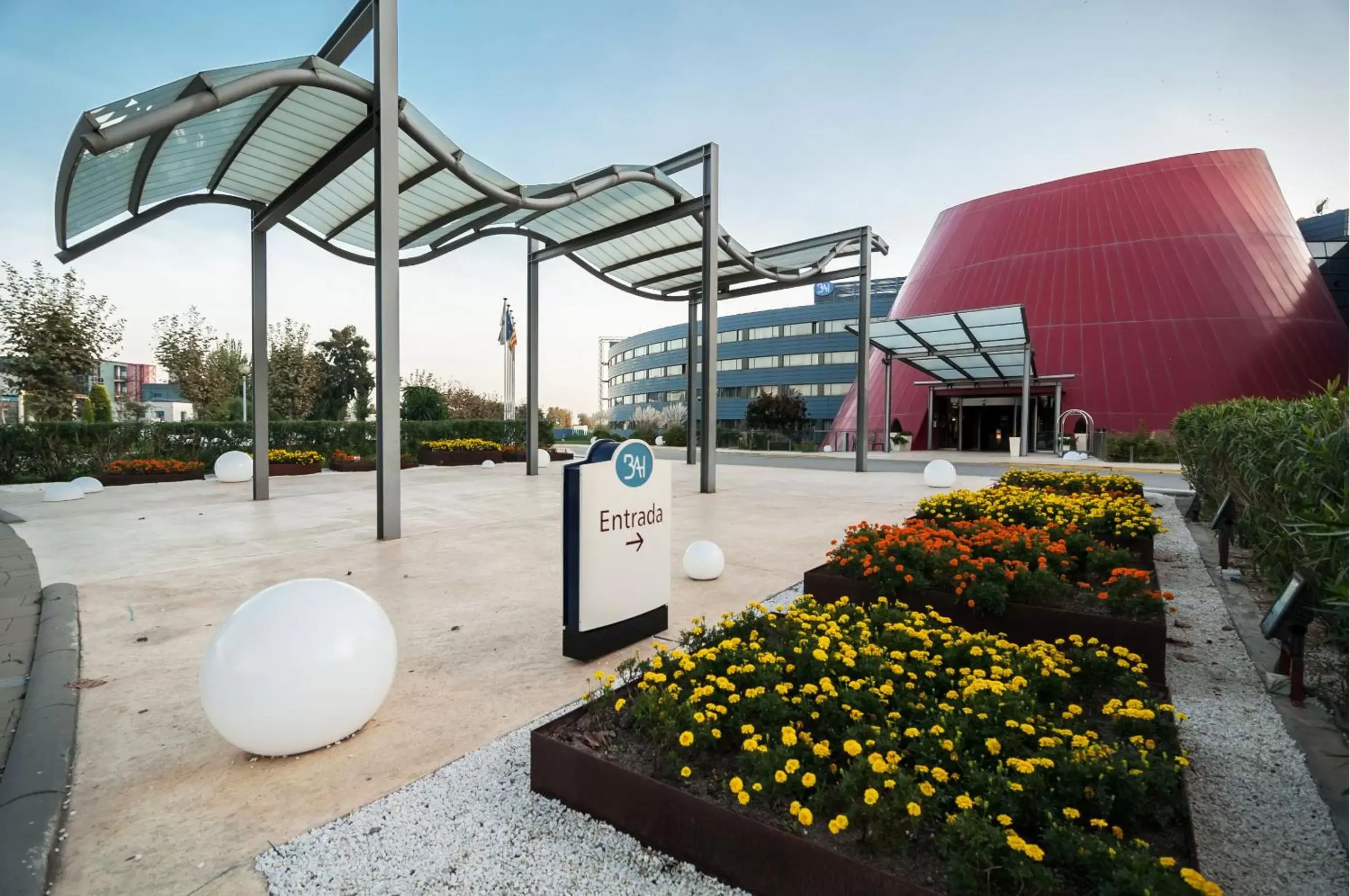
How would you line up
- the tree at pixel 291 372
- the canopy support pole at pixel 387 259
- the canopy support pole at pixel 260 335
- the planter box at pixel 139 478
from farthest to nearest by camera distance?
the tree at pixel 291 372
the planter box at pixel 139 478
the canopy support pole at pixel 260 335
the canopy support pole at pixel 387 259

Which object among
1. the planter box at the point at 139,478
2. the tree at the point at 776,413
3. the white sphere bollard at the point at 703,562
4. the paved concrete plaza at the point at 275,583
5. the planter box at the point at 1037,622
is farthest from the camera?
the tree at the point at 776,413

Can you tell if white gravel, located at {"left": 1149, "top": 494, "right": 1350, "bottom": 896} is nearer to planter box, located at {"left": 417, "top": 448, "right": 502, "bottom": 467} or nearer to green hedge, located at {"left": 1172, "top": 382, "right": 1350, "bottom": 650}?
green hedge, located at {"left": 1172, "top": 382, "right": 1350, "bottom": 650}

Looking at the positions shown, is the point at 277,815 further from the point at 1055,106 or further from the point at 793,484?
the point at 793,484

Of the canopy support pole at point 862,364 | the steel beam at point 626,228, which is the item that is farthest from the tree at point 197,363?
the canopy support pole at point 862,364

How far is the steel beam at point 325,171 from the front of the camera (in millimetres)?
9031

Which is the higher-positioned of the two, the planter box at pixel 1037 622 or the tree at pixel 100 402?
the tree at pixel 100 402

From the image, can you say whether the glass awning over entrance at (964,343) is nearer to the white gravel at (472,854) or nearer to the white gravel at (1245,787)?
the white gravel at (1245,787)

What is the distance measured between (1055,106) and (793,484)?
942cm

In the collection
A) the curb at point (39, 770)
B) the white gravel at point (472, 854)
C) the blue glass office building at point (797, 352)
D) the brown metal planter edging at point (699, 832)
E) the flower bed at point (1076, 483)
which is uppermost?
the blue glass office building at point (797, 352)

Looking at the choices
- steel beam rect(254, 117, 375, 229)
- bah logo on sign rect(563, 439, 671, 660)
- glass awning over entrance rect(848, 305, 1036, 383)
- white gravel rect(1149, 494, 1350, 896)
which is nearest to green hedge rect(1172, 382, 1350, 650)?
white gravel rect(1149, 494, 1350, 896)

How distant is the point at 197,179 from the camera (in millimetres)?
11047

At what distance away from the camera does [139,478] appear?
50.8 ft

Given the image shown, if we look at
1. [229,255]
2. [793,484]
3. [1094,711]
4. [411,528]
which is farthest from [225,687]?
[229,255]

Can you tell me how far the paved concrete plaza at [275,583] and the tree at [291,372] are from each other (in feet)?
76.4
